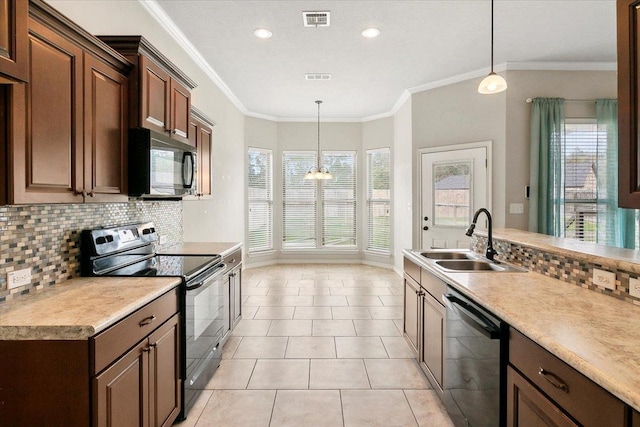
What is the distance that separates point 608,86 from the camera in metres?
4.49

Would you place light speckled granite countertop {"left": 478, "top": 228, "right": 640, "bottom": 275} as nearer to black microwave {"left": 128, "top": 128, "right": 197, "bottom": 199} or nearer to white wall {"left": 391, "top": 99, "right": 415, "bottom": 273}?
black microwave {"left": 128, "top": 128, "right": 197, "bottom": 199}

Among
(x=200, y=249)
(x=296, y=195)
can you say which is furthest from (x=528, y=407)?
(x=296, y=195)

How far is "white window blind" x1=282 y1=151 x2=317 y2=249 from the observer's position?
753 centimetres

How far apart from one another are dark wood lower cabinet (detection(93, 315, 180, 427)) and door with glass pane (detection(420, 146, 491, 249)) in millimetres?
4031

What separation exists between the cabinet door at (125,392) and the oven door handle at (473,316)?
1.61 m

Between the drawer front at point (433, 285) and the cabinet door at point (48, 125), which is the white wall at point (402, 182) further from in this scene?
the cabinet door at point (48, 125)

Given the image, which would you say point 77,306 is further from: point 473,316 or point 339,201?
point 339,201

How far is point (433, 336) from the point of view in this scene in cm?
246

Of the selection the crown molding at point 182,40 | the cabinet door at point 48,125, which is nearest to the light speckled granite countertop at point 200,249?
the cabinet door at point 48,125

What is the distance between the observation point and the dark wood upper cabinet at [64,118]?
1.42 metres

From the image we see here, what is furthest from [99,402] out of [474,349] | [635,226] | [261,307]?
[635,226]

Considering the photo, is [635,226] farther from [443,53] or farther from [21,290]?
[21,290]

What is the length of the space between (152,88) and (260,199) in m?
4.95

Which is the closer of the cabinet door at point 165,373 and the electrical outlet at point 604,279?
the electrical outlet at point 604,279
